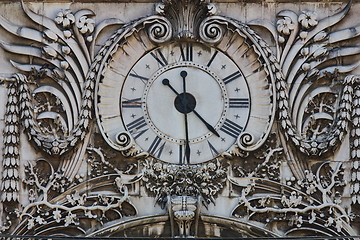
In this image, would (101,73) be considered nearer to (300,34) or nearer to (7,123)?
(7,123)

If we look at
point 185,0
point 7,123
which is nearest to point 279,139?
point 185,0

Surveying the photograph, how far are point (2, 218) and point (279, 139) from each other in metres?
3.15

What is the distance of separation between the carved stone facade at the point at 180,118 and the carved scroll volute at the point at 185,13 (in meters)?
0.02

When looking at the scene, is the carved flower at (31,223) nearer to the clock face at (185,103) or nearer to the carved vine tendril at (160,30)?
the clock face at (185,103)

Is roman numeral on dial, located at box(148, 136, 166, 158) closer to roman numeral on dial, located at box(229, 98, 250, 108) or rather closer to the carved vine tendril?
roman numeral on dial, located at box(229, 98, 250, 108)

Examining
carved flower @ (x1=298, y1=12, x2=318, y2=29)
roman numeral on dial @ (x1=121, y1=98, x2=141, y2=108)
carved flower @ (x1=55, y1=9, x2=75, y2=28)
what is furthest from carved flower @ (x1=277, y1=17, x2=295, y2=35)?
carved flower @ (x1=55, y1=9, x2=75, y2=28)

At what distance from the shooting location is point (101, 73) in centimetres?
1658

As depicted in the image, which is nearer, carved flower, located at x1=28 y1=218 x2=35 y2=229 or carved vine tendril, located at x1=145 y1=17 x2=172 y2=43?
carved flower, located at x1=28 y1=218 x2=35 y2=229

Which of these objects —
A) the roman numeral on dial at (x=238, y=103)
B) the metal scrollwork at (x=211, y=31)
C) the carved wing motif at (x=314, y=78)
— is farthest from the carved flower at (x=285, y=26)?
the roman numeral on dial at (x=238, y=103)

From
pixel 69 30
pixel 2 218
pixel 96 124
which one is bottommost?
pixel 2 218

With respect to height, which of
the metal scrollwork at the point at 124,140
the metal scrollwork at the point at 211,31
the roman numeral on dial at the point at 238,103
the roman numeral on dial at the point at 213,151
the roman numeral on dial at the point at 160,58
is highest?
the metal scrollwork at the point at 211,31

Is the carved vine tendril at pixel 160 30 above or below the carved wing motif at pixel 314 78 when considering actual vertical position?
above

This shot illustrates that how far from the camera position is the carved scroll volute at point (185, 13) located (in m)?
16.7

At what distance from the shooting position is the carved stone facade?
16.2 metres
